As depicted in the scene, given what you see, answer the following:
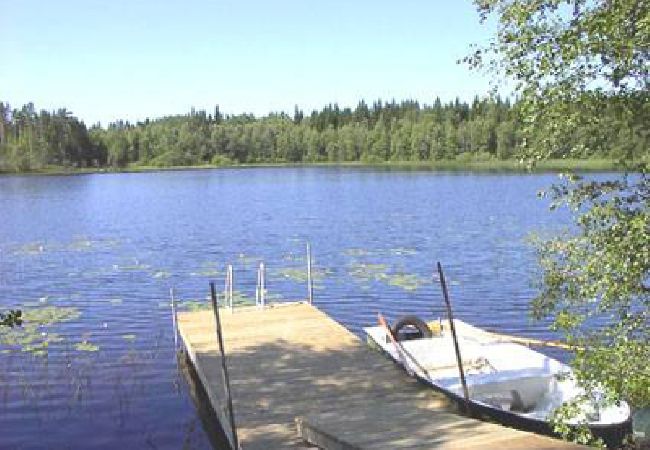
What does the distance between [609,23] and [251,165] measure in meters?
180

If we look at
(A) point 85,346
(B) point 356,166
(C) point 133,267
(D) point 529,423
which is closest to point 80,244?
(C) point 133,267

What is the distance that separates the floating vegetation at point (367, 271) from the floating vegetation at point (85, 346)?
1241 cm

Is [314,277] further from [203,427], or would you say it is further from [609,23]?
[609,23]

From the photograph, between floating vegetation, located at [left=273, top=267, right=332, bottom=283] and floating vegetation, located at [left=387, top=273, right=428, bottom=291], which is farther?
floating vegetation, located at [left=273, top=267, right=332, bottom=283]

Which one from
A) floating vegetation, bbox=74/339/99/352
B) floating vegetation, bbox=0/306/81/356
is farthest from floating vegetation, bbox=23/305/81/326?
floating vegetation, bbox=74/339/99/352

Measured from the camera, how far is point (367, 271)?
102 ft

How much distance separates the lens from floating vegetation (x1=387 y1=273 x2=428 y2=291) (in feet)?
91.4

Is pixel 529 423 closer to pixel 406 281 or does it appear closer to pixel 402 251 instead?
pixel 406 281

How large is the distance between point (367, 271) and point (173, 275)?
27.6ft

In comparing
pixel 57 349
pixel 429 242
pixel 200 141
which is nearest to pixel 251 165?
pixel 200 141

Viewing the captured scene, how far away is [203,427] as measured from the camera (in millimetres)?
14414

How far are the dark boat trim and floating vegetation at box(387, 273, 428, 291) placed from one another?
15.2 meters

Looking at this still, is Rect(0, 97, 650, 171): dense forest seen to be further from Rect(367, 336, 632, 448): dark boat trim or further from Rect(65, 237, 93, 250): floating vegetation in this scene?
Rect(367, 336, 632, 448): dark boat trim

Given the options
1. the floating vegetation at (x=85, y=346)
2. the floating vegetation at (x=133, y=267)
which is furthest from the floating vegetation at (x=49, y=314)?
the floating vegetation at (x=133, y=267)
